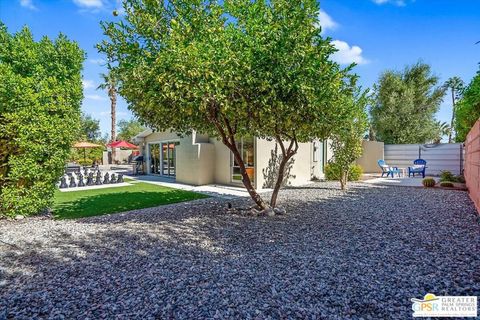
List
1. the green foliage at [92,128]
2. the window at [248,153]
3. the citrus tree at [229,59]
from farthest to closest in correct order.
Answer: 1. the green foliage at [92,128]
2. the window at [248,153]
3. the citrus tree at [229,59]

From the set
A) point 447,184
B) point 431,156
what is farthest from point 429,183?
point 431,156

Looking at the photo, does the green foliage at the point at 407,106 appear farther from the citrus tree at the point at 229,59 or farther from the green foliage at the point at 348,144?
the citrus tree at the point at 229,59

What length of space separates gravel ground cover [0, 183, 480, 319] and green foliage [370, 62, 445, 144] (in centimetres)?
2135

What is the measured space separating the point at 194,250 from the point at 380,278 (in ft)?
10.3

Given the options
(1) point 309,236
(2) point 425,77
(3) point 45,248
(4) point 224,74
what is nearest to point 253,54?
(4) point 224,74

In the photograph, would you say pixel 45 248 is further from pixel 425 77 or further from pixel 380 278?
pixel 425 77

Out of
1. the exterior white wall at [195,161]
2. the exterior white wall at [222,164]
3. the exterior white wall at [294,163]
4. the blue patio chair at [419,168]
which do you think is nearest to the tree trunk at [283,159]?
the exterior white wall at [294,163]

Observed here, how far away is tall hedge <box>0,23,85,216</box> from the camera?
694 cm

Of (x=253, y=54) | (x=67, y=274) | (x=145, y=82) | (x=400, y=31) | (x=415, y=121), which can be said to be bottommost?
(x=67, y=274)

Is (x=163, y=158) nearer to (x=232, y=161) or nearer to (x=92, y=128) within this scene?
(x=232, y=161)

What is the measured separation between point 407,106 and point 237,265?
92.4 ft

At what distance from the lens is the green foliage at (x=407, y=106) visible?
26125 millimetres

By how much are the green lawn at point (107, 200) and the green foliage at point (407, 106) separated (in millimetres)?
23175

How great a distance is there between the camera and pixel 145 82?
17.5 feet
